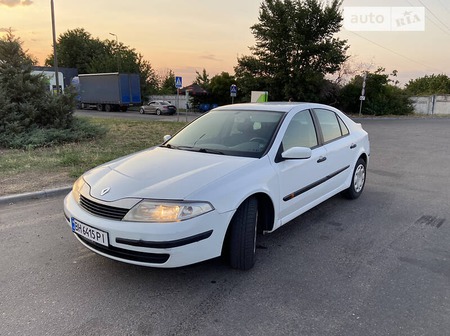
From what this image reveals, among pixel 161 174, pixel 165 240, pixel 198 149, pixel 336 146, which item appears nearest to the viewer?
pixel 165 240

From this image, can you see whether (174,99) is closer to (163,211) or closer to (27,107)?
(27,107)

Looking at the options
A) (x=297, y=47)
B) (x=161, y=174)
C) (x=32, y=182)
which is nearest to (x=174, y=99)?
(x=297, y=47)

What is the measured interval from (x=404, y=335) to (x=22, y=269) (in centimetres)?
332

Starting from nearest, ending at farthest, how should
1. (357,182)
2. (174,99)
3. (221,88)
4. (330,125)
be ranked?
(330,125) → (357,182) → (221,88) → (174,99)

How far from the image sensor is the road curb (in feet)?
17.4

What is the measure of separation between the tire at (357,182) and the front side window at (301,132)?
140cm

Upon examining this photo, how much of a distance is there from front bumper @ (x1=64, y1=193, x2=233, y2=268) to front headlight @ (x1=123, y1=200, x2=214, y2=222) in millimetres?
41

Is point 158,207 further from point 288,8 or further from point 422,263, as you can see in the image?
point 288,8

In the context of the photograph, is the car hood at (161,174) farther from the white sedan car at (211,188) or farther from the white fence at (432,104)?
the white fence at (432,104)

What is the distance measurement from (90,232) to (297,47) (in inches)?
1149

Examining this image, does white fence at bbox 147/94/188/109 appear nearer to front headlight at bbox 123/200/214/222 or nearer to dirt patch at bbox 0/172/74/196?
dirt patch at bbox 0/172/74/196

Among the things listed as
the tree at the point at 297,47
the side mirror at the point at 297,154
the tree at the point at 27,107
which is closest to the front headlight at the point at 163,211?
the side mirror at the point at 297,154

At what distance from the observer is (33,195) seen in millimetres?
5531

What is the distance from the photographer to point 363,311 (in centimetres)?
267
